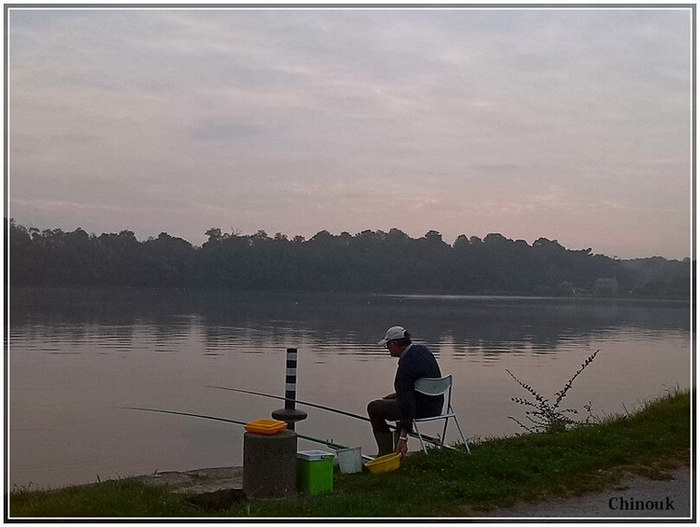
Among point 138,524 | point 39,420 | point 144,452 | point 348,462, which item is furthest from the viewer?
point 39,420

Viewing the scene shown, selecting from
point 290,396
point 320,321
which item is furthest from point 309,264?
point 290,396

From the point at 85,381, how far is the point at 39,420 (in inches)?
202

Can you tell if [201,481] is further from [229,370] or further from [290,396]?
[229,370]

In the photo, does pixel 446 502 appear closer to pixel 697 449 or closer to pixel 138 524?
pixel 138 524

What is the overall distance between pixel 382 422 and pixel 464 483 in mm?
1567

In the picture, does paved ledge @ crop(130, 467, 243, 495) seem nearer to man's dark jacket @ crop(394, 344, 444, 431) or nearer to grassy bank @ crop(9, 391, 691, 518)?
grassy bank @ crop(9, 391, 691, 518)

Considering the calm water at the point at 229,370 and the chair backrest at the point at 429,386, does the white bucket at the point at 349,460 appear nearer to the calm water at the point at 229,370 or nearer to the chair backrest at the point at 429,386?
the chair backrest at the point at 429,386

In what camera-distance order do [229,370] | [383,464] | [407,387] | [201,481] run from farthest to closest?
1. [229,370]
2. [201,481]
3. [407,387]
4. [383,464]

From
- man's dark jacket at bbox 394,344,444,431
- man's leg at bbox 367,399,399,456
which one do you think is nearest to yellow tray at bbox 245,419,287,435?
man's dark jacket at bbox 394,344,444,431

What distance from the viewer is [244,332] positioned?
33.7 meters

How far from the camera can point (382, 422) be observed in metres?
7.91

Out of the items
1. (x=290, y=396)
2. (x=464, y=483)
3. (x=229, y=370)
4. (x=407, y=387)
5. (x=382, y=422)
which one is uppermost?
(x=407, y=387)

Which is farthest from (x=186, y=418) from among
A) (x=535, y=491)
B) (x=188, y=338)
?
(x=188, y=338)

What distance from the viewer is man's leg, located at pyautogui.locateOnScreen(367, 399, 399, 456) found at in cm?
781
